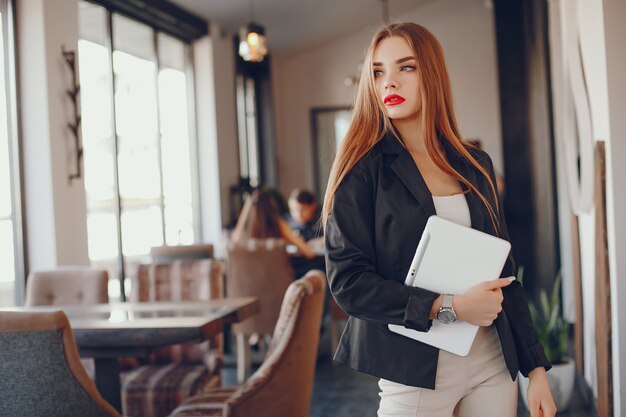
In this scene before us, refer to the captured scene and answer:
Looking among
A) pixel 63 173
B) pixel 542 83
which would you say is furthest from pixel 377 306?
pixel 542 83

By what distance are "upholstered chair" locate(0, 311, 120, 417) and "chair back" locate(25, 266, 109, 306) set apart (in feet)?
5.28

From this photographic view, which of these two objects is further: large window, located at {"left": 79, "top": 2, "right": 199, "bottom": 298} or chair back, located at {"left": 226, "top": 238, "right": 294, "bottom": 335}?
large window, located at {"left": 79, "top": 2, "right": 199, "bottom": 298}

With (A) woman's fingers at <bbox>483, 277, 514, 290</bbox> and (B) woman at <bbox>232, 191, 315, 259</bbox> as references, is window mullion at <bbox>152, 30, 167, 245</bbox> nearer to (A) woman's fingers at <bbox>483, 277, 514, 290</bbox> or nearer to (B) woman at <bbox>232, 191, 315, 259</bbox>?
(B) woman at <bbox>232, 191, 315, 259</bbox>

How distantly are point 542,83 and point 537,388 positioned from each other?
4.65m

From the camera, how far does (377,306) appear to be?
1.30 metres

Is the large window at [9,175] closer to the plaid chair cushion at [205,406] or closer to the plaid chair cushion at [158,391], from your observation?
the plaid chair cushion at [158,391]

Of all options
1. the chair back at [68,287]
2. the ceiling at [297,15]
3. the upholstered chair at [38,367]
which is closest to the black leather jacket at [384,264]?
the upholstered chair at [38,367]

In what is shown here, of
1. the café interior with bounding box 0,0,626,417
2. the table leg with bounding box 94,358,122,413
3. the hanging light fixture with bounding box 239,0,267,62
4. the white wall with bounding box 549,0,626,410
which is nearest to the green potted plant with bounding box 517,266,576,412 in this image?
the café interior with bounding box 0,0,626,417

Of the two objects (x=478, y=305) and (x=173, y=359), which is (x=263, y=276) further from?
(x=478, y=305)

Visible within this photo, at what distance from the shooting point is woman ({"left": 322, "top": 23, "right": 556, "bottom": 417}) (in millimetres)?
1318

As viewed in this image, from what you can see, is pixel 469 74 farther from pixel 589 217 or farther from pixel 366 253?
pixel 366 253

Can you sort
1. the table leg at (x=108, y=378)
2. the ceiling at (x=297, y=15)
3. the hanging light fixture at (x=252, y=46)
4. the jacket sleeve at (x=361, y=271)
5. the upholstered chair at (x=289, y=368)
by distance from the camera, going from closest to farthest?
the jacket sleeve at (x=361, y=271), the upholstered chair at (x=289, y=368), the table leg at (x=108, y=378), the hanging light fixture at (x=252, y=46), the ceiling at (x=297, y=15)

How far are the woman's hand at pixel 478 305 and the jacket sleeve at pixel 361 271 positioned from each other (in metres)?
0.05

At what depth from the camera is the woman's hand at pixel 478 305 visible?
1301 millimetres
